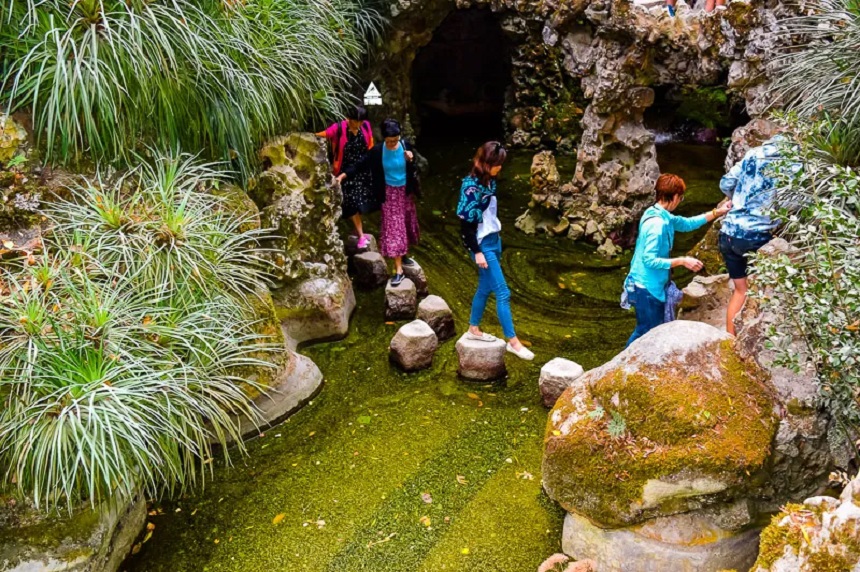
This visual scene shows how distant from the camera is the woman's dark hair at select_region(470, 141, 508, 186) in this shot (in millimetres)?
4336

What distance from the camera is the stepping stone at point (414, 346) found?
15.9ft

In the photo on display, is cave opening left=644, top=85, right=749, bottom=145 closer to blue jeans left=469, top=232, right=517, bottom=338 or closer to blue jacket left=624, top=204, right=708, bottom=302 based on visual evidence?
blue jeans left=469, top=232, right=517, bottom=338

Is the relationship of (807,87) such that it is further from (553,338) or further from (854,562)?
(854,562)

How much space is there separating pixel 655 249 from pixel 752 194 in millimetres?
642

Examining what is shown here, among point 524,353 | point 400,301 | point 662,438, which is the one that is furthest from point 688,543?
point 400,301

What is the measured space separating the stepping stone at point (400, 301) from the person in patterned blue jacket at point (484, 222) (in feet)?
2.63

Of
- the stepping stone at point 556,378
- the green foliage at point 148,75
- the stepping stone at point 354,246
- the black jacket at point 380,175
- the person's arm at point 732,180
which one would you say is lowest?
the stepping stone at point 354,246

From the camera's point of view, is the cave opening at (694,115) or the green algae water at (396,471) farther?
the cave opening at (694,115)

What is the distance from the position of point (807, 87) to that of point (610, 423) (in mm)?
2853

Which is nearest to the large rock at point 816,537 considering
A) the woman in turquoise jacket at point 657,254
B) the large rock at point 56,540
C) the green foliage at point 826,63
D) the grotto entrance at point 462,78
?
the woman in turquoise jacket at point 657,254

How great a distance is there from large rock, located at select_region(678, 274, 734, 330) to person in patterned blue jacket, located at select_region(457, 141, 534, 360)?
1.29 m

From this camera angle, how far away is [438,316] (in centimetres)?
522

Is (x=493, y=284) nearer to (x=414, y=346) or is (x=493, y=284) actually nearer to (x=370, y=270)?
(x=414, y=346)

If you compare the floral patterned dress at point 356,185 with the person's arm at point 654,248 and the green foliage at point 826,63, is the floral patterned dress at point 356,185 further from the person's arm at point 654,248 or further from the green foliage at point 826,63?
the green foliage at point 826,63
